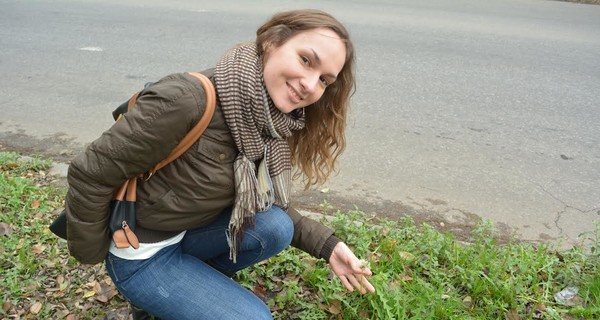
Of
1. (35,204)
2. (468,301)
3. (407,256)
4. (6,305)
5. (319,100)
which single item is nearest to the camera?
(319,100)

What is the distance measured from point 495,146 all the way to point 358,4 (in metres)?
5.53

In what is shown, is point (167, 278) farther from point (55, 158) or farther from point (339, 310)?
point (55, 158)

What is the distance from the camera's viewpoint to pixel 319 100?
6.61 feet

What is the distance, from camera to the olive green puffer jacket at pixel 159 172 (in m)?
1.58

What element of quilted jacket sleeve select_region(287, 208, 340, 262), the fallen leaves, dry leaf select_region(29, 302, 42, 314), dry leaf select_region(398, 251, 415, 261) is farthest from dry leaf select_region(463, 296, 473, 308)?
dry leaf select_region(29, 302, 42, 314)

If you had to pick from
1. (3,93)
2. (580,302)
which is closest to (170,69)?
(3,93)

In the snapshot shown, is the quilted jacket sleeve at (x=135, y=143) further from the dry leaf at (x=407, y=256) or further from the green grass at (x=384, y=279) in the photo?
the dry leaf at (x=407, y=256)

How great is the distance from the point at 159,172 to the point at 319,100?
682 mm

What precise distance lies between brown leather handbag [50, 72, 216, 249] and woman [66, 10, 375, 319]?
0.10ft

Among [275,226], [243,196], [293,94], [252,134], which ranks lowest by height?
[275,226]

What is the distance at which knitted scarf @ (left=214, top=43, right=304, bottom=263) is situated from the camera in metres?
1.67

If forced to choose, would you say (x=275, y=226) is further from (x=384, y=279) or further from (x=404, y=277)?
(x=404, y=277)

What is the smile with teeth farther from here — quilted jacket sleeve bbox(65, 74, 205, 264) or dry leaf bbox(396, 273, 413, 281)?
dry leaf bbox(396, 273, 413, 281)

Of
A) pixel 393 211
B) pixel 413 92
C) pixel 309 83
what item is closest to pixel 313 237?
pixel 309 83
